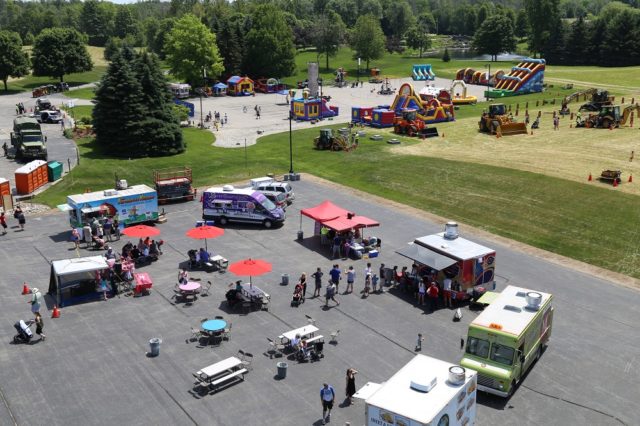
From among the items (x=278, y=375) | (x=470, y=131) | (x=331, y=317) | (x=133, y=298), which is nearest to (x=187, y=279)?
(x=133, y=298)

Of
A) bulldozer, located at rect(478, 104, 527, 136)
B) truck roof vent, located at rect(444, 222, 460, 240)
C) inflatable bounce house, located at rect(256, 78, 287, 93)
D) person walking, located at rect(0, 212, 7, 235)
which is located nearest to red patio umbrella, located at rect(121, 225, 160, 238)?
person walking, located at rect(0, 212, 7, 235)

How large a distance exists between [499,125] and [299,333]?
4801 centimetres

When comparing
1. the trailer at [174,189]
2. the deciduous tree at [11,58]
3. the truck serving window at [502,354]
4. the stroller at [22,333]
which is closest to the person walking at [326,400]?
the truck serving window at [502,354]

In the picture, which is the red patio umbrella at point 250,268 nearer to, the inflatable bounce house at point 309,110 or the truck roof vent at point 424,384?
the truck roof vent at point 424,384

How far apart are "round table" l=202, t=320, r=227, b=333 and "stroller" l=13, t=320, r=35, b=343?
6.61 metres

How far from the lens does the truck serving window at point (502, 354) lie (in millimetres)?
20547

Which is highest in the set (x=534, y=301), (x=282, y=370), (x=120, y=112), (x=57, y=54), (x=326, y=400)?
(x=57, y=54)

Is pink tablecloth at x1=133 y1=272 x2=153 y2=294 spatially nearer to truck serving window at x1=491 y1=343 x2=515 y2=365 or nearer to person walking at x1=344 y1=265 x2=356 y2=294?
person walking at x1=344 y1=265 x2=356 y2=294

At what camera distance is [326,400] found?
1933 centimetres

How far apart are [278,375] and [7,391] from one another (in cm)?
900

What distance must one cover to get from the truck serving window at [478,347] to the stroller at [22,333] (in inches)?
645

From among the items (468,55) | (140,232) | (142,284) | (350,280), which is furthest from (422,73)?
(142,284)

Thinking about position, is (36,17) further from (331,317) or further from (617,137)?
(331,317)

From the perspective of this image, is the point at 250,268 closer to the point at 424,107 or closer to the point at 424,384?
the point at 424,384
